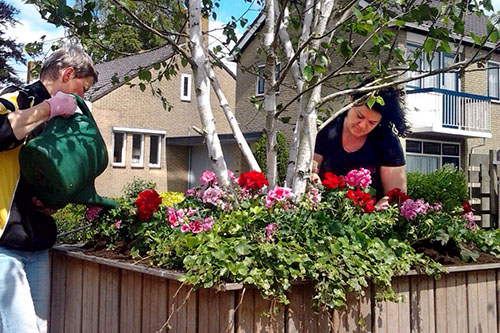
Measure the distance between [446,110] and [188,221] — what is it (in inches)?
531

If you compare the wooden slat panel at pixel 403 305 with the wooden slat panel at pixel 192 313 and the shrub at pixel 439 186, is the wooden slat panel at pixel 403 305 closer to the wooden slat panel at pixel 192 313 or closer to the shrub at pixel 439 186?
the wooden slat panel at pixel 192 313

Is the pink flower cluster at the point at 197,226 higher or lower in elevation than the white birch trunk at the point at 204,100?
lower

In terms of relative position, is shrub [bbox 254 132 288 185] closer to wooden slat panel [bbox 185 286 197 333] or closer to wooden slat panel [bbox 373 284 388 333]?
wooden slat panel [bbox 373 284 388 333]

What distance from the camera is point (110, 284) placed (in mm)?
3535

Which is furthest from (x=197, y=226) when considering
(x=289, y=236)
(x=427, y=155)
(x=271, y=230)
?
(x=427, y=155)

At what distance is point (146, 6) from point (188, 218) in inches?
111

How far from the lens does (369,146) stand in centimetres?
559

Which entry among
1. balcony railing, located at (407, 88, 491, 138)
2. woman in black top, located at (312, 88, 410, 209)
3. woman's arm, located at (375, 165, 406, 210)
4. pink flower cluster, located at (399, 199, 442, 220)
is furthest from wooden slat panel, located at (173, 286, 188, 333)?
balcony railing, located at (407, 88, 491, 138)

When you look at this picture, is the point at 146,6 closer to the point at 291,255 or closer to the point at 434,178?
the point at 291,255

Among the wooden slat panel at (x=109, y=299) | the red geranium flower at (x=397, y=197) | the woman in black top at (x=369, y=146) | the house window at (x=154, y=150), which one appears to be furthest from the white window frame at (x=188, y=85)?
the wooden slat panel at (x=109, y=299)

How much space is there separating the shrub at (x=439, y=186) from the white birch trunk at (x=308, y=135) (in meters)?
7.25

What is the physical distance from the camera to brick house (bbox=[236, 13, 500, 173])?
595 inches

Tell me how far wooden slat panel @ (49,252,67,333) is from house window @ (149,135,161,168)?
18980 mm

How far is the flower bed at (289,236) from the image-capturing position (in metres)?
2.92
